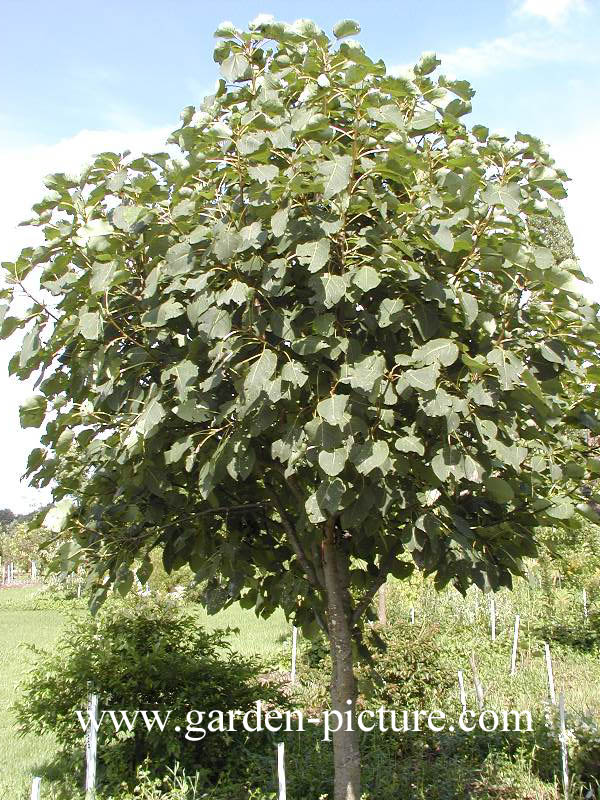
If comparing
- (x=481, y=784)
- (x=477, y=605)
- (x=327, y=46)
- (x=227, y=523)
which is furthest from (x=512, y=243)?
(x=477, y=605)

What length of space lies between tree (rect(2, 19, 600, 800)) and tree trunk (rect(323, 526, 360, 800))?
1.72 feet

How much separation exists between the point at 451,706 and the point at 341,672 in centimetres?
355

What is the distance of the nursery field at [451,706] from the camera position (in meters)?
4.50

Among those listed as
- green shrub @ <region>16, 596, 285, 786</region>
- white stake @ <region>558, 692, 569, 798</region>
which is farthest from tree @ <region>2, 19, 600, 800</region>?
green shrub @ <region>16, 596, 285, 786</region>

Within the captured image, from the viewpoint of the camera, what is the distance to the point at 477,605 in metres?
10.7

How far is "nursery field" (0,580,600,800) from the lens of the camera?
14.8 ft

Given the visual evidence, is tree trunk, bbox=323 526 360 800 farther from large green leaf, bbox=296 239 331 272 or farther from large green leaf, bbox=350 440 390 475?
large green leaf, bbox=296 239 331 272

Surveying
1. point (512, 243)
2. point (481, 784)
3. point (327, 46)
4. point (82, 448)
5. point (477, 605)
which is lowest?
point (481, 784)

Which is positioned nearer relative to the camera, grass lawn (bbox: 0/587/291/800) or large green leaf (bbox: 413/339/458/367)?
large green leaf (bbox: 413/339/458/367)

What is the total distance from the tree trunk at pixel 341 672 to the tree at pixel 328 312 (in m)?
0.52

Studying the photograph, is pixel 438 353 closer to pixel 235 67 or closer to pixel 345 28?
pixel 345 28

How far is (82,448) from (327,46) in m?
1.68

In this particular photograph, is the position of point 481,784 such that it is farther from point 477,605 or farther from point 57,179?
point 477,605

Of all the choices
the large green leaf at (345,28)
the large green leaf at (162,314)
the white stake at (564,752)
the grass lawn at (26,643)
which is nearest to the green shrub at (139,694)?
the grass lawn at (26,643)
